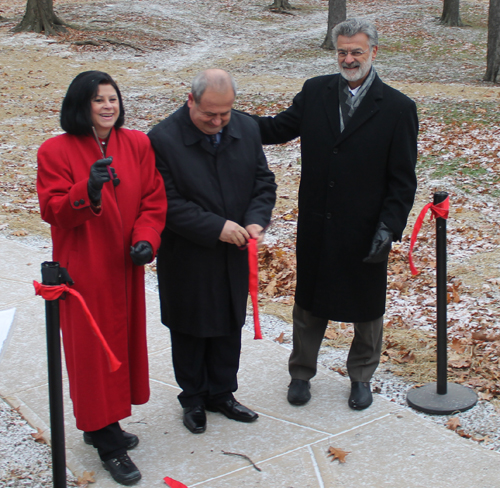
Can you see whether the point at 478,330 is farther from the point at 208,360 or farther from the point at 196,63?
the point at 196,63

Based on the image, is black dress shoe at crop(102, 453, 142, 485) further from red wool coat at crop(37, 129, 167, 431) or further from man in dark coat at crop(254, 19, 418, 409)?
man in dark coat at crop(254, 19, 418, 409)

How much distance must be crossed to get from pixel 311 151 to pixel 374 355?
135cm

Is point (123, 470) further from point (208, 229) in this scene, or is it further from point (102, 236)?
point (208, 229)

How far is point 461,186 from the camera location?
8.66 meters

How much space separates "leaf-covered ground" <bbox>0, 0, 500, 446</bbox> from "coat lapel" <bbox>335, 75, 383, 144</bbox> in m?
1.79

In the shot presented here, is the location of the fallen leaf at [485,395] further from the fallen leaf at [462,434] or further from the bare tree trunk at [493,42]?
the bare tree trunk at [493,42]

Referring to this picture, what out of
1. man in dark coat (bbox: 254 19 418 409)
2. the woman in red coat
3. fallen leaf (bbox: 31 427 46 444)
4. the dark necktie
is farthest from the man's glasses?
fallen leaf (bbox: 31 427 46 444)

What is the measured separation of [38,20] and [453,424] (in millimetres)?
21709

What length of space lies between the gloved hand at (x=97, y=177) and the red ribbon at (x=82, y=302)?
425 mm

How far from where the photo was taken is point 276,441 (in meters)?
3.53

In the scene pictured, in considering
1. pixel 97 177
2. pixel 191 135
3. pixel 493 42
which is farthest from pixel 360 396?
pixel 493 42

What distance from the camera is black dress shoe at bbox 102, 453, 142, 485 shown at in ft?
10.3

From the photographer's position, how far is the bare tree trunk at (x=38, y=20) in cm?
2145

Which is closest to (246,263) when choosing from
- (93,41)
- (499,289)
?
(499,289)
